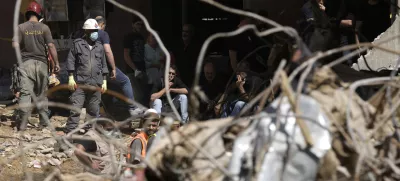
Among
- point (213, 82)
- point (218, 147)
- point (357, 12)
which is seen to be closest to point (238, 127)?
point (218, 147)

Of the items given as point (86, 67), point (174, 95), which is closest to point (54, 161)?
point (86, 67)

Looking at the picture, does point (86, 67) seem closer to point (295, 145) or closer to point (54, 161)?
point (54, 161)

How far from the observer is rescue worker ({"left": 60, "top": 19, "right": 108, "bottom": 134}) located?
11.9 meters

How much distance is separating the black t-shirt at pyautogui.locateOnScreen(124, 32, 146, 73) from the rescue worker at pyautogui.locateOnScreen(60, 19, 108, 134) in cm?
123

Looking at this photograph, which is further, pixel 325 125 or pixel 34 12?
pixel 34 12

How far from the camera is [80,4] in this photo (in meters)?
15.7

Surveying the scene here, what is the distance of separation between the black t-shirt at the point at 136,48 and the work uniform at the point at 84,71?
121cm

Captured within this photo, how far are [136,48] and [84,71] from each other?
5.08 feet

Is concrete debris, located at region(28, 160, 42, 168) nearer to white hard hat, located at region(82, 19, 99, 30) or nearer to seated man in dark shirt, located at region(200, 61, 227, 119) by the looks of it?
white hard hat, located at region(82, 19, 99, 30)

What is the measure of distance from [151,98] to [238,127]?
330 inches

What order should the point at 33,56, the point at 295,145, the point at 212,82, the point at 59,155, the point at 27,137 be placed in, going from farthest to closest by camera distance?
the point at 33,56 < the point at 27,137 < the point at 59,155 < the point at 212,82 < the point at 295,145

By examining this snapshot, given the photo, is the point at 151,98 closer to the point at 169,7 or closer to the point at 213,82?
the point at 213,82

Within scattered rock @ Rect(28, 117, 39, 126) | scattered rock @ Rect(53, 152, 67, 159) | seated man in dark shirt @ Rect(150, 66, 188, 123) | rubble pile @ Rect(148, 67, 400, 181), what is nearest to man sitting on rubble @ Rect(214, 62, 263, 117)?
seated man in dark shirt @ Rect(150, 66, 188, 123)

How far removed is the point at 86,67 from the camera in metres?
11.9
